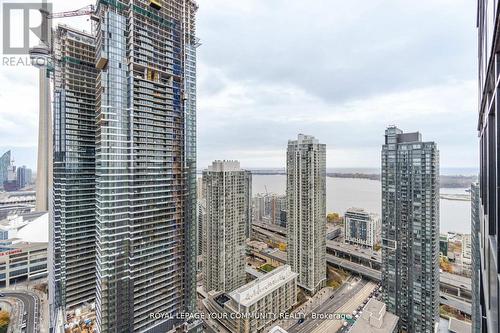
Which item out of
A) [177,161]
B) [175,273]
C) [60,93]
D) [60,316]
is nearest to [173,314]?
[175,273]

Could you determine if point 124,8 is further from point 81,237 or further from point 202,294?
point 202,294

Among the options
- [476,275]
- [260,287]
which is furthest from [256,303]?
[476,275]

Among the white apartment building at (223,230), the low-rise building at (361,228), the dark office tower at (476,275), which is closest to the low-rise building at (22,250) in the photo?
the white apartment building at (223,230)

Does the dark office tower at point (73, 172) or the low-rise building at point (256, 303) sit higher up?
the dark office tower at point (73, 172)

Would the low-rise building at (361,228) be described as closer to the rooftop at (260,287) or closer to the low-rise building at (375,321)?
the rooftop at (260,287)

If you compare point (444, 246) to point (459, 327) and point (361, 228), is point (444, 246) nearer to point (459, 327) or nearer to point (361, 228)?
point (361, 228)
